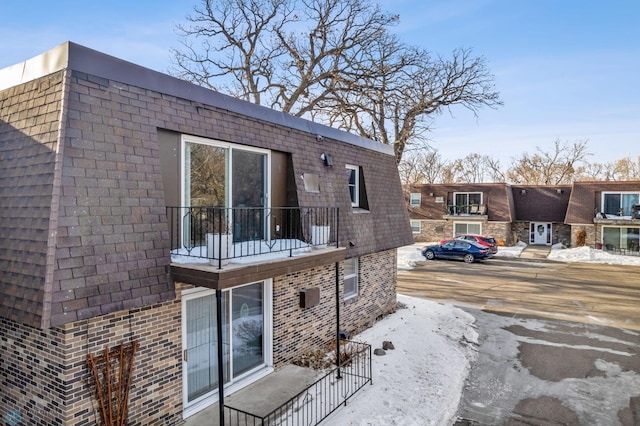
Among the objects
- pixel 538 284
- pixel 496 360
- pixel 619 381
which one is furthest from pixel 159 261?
pixel 538 284

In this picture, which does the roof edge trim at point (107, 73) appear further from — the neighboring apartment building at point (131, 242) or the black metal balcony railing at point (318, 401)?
the black metal balcony railing at point (318, 401)

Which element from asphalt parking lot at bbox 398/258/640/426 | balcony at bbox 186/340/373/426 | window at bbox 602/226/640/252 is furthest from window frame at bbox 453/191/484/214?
balcony at bbox 186/340/373/426

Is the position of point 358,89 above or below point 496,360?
above

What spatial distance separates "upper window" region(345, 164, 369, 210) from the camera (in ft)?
34.3

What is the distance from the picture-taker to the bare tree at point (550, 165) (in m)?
44.6

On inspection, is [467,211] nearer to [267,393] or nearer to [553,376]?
[553,376]

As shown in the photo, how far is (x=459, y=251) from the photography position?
23984 millimetres

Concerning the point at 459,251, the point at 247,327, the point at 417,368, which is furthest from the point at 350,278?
the point at 459,251

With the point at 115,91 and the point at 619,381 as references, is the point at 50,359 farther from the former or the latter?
the point at 619,381

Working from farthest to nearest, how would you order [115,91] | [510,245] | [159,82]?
1. [510,245]
2. [159,82]
3. [115,91]

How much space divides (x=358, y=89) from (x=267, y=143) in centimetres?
1460

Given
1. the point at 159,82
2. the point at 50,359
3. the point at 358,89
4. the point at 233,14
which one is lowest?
the point at 50,359

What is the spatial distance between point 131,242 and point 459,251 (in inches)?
888

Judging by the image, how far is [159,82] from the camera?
5.54 m
